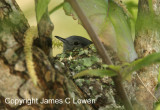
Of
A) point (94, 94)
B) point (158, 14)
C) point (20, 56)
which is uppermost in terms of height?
point (158, 14)

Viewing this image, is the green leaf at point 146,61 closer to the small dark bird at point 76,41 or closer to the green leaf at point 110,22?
the green leaf at point 110,22

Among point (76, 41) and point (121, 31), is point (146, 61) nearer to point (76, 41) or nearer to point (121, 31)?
point (121, 31)

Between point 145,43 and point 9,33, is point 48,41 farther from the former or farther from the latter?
point 145,43

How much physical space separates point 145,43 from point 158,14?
0.67 feet

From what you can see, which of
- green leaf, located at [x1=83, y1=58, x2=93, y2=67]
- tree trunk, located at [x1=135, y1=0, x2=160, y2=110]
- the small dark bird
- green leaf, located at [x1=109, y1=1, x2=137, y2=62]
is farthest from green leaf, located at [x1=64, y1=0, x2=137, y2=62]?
the small dark bird

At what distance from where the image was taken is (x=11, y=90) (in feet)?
3.61

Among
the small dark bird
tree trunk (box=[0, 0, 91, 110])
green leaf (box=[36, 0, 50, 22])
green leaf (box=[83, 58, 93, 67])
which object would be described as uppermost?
the small dark bird

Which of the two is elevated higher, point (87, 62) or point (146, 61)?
point (87, 62)

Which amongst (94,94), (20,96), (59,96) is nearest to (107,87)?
(94,94)

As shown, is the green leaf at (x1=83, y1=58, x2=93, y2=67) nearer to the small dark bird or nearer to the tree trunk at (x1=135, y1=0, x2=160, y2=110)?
the tree trunk at (x1=135, y1=0, x2=160, y2=110)

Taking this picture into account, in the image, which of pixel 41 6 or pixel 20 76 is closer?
pixel 41 6

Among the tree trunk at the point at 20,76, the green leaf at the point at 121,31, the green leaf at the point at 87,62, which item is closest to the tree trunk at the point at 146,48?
the green leaf at the point at 121,31

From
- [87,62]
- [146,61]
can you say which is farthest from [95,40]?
[87,62]

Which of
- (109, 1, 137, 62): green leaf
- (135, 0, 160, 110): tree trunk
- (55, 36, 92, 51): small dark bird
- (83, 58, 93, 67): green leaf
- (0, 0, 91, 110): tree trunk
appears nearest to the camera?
(0, 0, 91, 110): tree trunk
